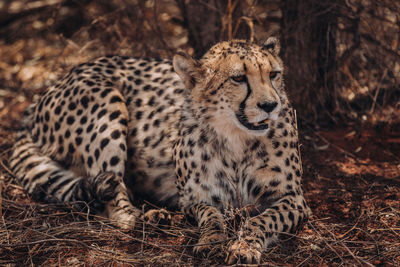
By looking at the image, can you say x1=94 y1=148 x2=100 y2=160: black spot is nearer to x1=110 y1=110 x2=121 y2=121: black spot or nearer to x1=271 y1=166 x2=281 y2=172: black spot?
x1=110 y1=110 x2=121 y2=121: black spot

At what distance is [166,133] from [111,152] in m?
0.39

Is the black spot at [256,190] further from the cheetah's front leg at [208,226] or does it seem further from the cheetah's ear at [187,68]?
the cheetah's ear at [187,68]

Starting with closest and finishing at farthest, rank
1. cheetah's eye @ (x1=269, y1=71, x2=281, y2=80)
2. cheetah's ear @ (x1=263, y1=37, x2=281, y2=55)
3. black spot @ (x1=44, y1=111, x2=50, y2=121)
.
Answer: cheetah's eye @ (x1=269, y1=71, x2=281, y2=80), cheetah's ear @ (x1=263, y1=37, x2=281, y2=55), black spot @ (x1=44, y1=111, x2=50, y2=121)

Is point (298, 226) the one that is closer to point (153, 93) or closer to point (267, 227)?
point (267, 227)

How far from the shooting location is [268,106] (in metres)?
2.53

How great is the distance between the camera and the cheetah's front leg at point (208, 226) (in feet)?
7.84

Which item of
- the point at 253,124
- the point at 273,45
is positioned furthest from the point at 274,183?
the point at 273,45

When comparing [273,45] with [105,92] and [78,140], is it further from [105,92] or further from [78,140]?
[78,140]

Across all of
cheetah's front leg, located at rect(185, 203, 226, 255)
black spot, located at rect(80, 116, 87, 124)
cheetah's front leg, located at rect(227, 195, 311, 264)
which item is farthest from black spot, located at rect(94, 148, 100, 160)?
cheetah's front leg, located at rect(227, 195, 311, 264)

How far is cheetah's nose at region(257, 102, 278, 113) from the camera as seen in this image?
2525 millimetres

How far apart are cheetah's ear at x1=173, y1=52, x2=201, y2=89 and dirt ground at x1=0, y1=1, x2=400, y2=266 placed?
31.7 inches

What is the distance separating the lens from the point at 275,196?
2.83 meters

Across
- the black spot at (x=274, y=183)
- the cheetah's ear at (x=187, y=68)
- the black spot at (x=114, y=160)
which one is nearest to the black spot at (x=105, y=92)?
the black spot at (x=114, y=160)

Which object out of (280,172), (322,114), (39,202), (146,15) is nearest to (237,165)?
(280,172)
